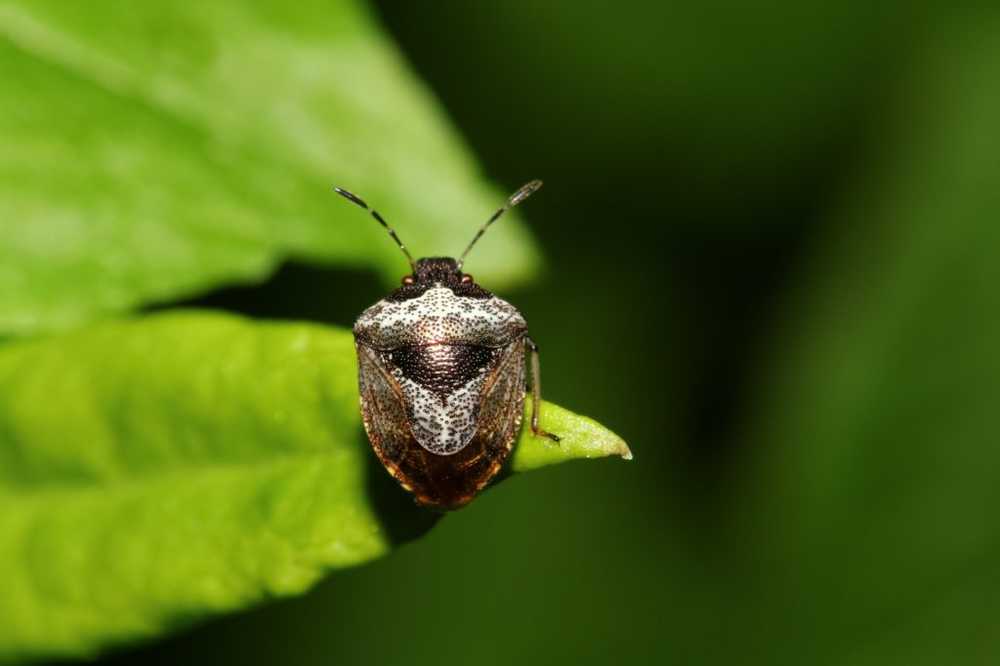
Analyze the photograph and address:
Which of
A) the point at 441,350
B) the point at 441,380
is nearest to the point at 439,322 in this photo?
the point at 441,350

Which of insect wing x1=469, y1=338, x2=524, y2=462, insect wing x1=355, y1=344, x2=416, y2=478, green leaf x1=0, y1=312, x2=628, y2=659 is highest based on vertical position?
insect wing x1=469, y1=338, x2=524, y2=462

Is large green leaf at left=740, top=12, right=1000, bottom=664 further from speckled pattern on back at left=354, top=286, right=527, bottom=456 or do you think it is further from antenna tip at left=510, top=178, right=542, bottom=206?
speckled pattern on back at left=354, top=286, right=527, bottom=456

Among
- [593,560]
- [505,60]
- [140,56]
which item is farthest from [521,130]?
[140,56]

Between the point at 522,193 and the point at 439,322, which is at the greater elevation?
the point at 522,193

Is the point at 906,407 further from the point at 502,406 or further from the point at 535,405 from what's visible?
the point at 535,405

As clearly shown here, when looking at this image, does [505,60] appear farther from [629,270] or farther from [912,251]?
[912,251]

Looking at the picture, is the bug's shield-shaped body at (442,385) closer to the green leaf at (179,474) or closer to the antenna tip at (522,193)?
the green leaf at (179,474)

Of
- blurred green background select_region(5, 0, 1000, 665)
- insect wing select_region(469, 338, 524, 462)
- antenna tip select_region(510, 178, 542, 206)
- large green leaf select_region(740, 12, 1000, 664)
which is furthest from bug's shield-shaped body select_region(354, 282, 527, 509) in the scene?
large green leaf select_region(740, 12, 1000, 664)
